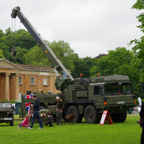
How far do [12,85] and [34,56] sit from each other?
15013 millimetres

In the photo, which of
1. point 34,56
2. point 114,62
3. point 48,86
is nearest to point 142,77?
point 114,62

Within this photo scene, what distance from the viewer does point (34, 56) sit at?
314 ft

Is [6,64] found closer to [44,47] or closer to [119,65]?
[119,65]

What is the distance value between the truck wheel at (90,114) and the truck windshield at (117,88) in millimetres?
1497

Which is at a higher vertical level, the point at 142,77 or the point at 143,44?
the point at 143,44

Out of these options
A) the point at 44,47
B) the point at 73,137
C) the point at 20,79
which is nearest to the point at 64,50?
the point at 20,79

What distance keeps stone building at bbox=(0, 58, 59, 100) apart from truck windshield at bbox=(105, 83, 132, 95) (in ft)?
183

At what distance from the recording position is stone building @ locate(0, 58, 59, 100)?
8044 cm

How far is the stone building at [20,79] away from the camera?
80.4 metres

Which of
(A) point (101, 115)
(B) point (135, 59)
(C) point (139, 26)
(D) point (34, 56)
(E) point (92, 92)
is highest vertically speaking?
(D) point (34, 56)

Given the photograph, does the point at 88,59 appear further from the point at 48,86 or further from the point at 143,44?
the point at 143,44

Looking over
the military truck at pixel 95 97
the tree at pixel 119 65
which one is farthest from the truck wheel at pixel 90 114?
the tree at pixel 119 65

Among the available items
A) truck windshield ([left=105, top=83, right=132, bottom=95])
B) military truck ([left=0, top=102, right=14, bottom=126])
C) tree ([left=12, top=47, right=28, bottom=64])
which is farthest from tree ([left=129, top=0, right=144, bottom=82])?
tree ([left=12, top=47, right=28, bottom=64])

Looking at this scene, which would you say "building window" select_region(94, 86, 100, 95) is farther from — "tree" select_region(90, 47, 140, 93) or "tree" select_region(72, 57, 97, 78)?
"tree" select_region(72, 57, 97, 78)
